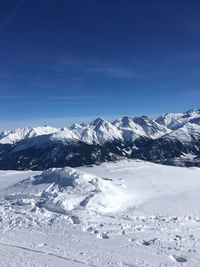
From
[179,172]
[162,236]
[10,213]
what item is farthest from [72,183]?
[179,172]

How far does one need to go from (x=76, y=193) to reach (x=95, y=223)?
24.7 ft

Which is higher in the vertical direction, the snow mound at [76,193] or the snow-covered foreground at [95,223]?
the snow mound at [76,193]

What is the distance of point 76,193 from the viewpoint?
3462cm

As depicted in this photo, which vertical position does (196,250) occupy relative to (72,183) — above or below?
below

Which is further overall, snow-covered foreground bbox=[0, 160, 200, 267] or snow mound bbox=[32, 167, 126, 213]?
snow mound bbox=[32, 167, 126, 213]

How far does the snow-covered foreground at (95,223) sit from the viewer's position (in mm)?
20922

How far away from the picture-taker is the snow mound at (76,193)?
31344 mm

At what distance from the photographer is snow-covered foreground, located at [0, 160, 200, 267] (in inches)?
824

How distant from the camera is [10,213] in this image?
96.6ft

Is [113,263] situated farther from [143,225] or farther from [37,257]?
[143,225]

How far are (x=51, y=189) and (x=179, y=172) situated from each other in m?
24.2

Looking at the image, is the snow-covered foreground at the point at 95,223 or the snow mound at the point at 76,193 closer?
the snow-covered foreground at the point at 95,223

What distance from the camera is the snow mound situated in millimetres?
31344

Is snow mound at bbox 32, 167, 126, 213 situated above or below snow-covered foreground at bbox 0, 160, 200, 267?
above
